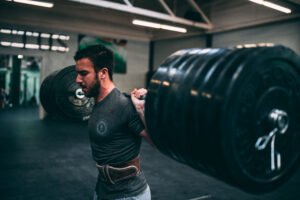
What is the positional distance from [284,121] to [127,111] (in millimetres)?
700

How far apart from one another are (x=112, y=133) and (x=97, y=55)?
37cm

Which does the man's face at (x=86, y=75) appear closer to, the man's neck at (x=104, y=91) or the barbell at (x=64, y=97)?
the man's neck at (x=104, y=91)

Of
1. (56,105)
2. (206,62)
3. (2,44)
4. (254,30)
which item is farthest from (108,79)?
(2,44)

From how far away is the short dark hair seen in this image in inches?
47.1

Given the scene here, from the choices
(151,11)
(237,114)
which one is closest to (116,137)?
(237,114)

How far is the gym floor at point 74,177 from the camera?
8.82ft

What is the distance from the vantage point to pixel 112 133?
3.93 feet

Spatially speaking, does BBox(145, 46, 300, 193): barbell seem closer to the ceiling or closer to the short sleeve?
the short sleeve

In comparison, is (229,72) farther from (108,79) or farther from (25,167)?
(25,167)

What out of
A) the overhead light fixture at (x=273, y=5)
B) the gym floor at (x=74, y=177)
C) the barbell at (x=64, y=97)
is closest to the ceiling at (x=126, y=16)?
the overhead light fixture at (x=273, y=5)

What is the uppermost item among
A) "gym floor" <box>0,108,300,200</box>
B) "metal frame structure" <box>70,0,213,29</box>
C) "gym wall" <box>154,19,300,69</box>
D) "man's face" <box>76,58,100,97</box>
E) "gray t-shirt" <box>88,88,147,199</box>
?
"metal frame structure" <box>70,0,213,29</box>

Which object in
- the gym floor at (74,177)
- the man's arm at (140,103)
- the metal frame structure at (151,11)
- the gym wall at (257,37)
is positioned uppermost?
the metal frame structure at (151,11)

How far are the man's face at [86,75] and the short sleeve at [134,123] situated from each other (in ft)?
0.69

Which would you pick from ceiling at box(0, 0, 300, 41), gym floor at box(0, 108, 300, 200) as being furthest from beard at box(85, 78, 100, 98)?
ceiling at box(0, 0, 300, 41)
